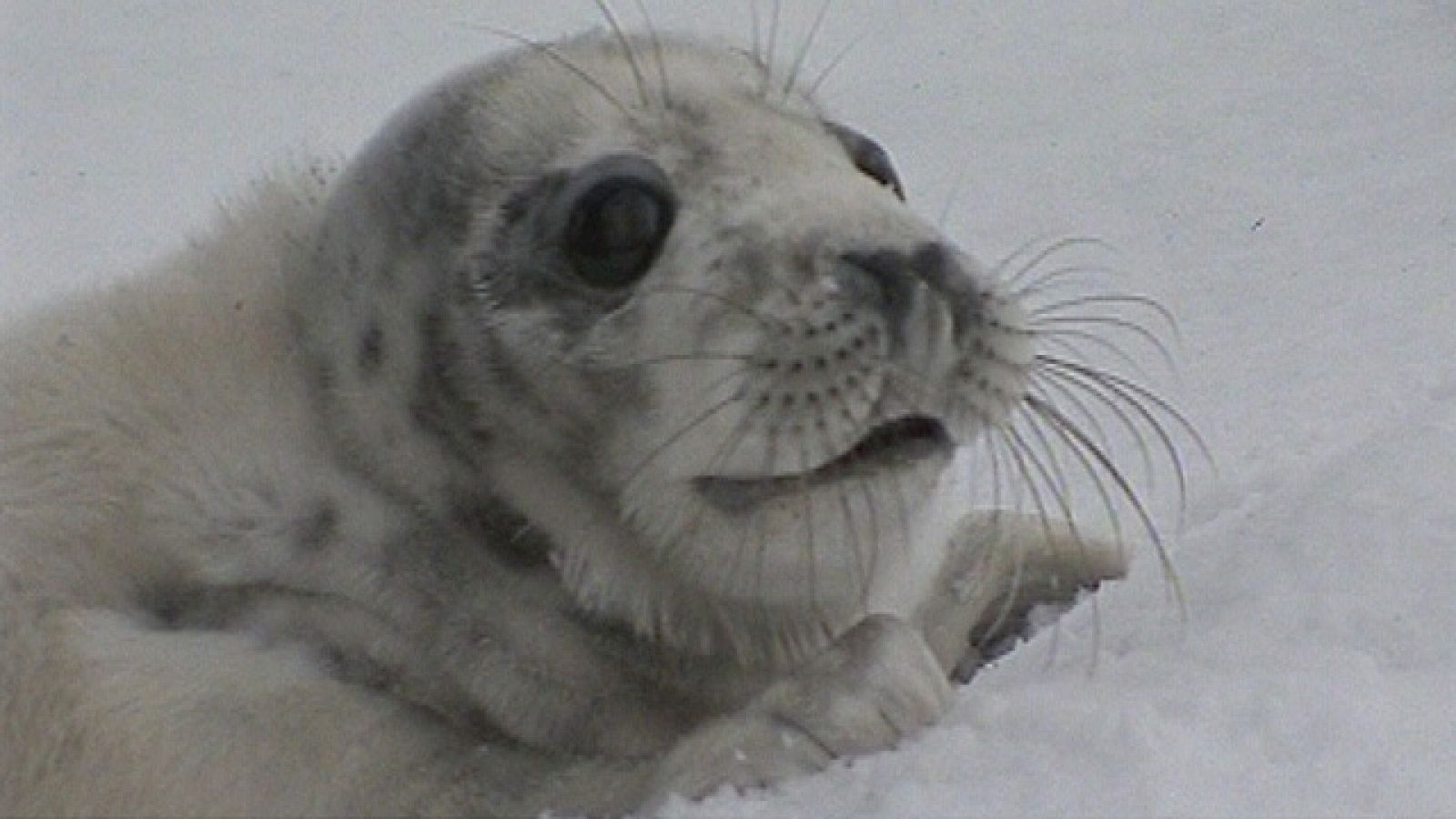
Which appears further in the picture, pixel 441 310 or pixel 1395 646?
pixel 441 310

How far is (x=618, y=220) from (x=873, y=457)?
1.13 ft

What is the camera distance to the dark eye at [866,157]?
2.59 metres

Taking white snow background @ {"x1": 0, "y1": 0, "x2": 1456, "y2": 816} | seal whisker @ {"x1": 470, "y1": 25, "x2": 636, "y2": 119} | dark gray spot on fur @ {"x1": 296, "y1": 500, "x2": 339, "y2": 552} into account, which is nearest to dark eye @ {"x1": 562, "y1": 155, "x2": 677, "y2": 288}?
seal whisker @ {"x1": 470, "y1": 25, "x2": 636, "y2": 119}

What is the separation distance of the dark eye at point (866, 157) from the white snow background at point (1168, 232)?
0.49 meters

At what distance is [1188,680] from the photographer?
205 cm

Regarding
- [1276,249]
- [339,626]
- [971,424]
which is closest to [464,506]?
[339,626]

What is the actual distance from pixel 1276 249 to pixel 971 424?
8.02 feet

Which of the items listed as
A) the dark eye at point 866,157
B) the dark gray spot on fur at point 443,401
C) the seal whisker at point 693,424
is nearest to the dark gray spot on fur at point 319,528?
the dark gray spot on fur at point 443,401

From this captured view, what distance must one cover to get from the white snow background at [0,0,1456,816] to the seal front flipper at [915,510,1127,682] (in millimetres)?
139

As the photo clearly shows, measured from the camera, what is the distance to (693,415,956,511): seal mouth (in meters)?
2.16

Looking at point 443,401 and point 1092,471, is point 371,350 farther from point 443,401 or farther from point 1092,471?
point 1092,471

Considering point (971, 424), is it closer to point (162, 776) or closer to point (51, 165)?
point (162, 776)

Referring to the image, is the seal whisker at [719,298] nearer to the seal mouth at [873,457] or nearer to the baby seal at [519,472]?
the baby seal at [519,472]

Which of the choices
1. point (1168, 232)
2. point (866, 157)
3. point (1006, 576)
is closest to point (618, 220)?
point (866, 157)
